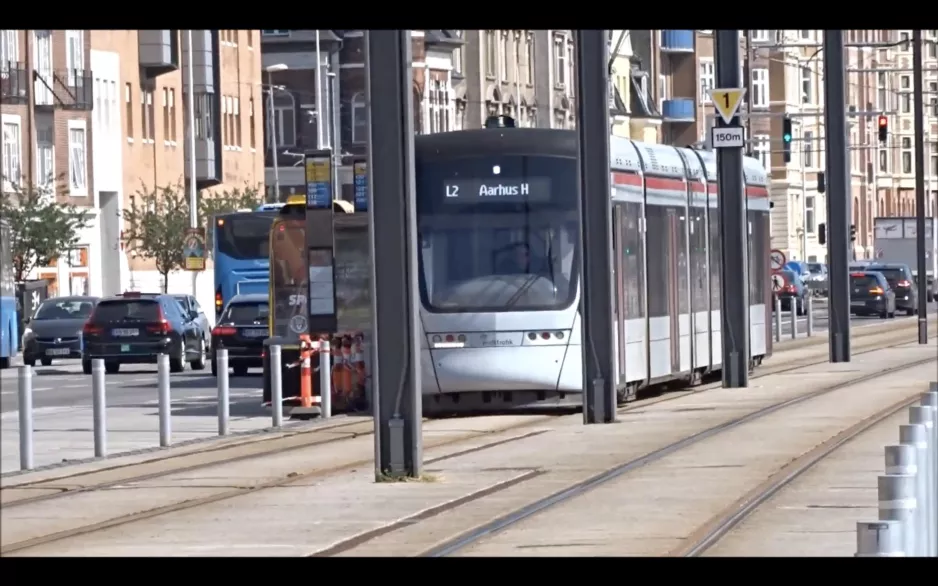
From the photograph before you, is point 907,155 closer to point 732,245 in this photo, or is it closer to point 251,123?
point 251,123

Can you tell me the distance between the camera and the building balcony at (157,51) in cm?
7750

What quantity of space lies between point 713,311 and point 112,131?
4425 cm

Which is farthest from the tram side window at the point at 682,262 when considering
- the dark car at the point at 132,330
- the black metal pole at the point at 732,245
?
the dark car at the point at 132,330

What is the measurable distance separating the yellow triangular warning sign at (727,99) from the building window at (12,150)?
3739cm

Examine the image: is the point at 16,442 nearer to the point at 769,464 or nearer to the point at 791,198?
the point at 769,464

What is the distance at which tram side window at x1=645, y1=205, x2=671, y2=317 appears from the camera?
1224 inches

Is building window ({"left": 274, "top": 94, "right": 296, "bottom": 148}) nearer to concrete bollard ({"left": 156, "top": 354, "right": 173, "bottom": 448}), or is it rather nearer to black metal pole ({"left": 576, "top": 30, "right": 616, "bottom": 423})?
black metal pole ({"left": 576, "top": 30, "right": 616, "bottom": 423})

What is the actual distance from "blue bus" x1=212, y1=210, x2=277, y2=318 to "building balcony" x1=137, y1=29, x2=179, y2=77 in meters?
21.5

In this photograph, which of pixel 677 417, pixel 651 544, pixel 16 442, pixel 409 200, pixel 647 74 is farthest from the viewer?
pixel 647 74

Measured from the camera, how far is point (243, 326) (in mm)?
43781

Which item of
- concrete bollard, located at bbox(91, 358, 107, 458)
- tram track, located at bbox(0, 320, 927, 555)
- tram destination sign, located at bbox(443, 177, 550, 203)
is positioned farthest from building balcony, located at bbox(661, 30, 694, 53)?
concrete bollard, located at bbox(91, 358, 107, 458)

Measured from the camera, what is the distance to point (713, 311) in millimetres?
35656

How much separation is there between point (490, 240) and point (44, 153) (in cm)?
4693
